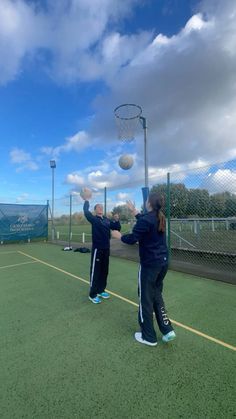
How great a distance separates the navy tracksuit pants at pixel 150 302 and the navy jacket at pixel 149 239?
0.11 meters

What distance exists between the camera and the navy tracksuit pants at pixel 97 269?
4.46 m

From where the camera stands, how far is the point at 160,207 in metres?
3.03

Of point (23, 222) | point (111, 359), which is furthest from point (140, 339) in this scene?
point (23, 222)

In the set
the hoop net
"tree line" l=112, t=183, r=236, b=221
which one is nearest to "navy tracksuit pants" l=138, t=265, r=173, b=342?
"tree line" l=112, t=183, r=236, b=221

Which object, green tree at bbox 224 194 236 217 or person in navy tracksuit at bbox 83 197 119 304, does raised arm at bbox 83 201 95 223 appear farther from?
green tree at bbox 224 194 236 217

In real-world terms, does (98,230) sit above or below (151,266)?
above

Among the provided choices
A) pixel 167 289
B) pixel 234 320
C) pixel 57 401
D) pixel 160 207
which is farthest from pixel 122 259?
pixel 57 401

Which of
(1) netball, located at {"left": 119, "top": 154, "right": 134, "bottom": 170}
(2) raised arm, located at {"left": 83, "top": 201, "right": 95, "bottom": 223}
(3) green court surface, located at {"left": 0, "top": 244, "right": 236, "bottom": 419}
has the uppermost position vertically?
(1) netball, located at {"left": 119, "top": 154, "right": 134, "bottom": 170}

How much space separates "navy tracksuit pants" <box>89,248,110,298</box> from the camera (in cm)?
446

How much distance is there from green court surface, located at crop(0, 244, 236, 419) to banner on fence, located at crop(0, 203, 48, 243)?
32.1 feet

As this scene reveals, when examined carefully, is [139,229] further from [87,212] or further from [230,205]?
[230,205]

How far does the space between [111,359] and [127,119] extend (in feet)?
22.3

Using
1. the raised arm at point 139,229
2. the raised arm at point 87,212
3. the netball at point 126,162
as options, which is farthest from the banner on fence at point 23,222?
the raised arm at point 139,229

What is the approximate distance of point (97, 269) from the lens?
4469mm
